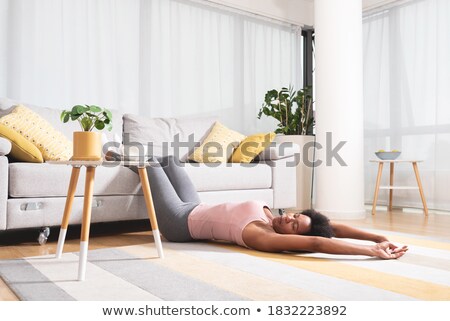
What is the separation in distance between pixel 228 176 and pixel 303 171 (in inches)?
59.4

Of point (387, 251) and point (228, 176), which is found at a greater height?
point (228, 176)

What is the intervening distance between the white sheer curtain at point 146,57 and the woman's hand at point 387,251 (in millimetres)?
2989

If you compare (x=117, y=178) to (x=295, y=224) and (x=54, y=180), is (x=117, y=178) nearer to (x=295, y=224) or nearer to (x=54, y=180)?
(x=54, y=180)

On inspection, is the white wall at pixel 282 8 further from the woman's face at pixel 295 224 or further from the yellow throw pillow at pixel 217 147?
the woman's face at pixel 295 224

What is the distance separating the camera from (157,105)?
14.8 feet

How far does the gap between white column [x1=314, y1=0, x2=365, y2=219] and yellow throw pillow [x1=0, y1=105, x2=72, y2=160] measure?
2216 mm

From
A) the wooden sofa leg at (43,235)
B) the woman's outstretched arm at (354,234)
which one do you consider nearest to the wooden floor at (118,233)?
the wooden sofa leg at (43,235)

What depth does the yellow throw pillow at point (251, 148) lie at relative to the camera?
362cm

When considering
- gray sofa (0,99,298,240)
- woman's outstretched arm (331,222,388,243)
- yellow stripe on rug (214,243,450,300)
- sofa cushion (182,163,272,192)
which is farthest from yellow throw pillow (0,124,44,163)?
woman's outstretched arm (331,222,388,243)

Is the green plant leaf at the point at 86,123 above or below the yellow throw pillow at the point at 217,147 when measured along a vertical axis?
above

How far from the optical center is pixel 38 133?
261cm

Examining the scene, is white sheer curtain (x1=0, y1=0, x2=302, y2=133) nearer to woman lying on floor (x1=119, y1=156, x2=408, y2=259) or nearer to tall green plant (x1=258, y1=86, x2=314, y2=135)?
tall green plant (x1=258, y1=86, x2=314, y2=135)

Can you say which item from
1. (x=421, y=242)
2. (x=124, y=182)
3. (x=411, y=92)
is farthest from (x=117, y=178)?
(x=411, y=92)

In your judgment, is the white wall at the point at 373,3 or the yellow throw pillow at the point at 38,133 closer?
the yellow throw pillow at the point at 38,133
